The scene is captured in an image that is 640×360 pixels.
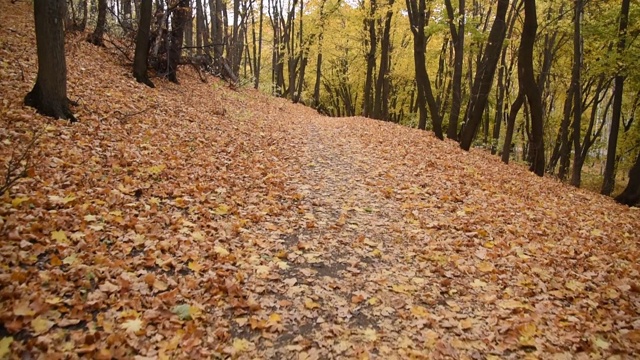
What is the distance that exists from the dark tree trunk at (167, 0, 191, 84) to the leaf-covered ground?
18.4ft

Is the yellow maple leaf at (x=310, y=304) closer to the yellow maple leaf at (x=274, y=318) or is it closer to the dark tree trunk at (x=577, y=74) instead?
the yellow maple leaf at (x=274, y=318)

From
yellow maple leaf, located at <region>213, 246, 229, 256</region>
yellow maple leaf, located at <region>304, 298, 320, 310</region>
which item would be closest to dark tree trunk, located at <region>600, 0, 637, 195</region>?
yellow maple leaf, located at <region>304, 298, 320, 310</region>

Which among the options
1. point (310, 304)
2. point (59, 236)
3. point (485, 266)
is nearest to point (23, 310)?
point (59, 236)

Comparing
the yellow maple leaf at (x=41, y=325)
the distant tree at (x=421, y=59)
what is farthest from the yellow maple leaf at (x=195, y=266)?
the distant tree at (x=421, y=59)

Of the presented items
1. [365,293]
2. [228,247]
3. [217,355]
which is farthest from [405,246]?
[217,355]

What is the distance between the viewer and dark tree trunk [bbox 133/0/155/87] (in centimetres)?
1199

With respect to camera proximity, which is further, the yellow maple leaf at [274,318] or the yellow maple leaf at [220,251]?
the yellow maple leaf at [220,251]

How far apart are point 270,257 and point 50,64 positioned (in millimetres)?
5760

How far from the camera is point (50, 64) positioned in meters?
7.06

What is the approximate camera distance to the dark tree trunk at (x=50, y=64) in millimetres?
6824

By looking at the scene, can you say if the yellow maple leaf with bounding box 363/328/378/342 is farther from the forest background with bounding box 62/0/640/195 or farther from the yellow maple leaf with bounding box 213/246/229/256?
the forest background with bounding box 62/0/640/195

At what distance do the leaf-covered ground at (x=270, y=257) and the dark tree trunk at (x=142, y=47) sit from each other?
329 cm

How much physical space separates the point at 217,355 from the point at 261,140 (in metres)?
8.65

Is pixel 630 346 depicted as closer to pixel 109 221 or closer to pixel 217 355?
pixel 217 355
